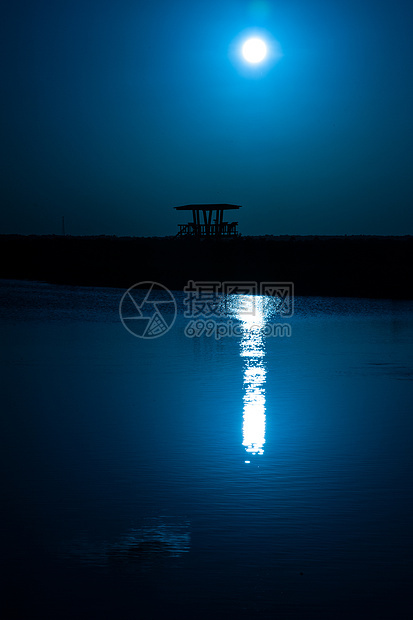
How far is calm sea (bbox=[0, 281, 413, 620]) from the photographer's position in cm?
569

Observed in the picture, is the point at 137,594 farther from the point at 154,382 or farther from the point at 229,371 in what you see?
the point at 229,371

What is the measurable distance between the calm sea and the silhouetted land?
84.2ft

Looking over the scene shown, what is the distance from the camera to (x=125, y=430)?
10.3m

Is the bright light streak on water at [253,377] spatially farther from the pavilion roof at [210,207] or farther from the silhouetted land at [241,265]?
the pavilion roof at [210,207]

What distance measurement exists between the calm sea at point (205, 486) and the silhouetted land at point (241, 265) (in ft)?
84.2

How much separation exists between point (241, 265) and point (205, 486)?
51.1m

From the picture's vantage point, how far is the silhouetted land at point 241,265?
46594 millimetres

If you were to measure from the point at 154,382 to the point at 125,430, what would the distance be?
3.73m

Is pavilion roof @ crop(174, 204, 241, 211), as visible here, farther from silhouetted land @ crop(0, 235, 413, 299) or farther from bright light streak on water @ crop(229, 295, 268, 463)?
bright light streak on water @ crop(229, 295, 268, 463)

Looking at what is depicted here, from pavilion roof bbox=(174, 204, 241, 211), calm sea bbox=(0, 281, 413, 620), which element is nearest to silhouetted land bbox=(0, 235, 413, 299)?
pavilion roof bbox=(174, 204, 241, 211)

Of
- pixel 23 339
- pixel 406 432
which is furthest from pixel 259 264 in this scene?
pixel 406 432

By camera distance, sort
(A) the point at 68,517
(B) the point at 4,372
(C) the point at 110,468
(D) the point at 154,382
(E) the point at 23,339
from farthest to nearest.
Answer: (E) the point at 23,339
(B) the point at 4,372
(D) the point at 154,382
(C) the point at 110,468
(A) the point at 68,517

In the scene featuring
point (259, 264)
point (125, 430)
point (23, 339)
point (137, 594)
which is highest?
point (259, 264)

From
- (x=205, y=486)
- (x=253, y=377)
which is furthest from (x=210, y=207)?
(x=205, y=486)
